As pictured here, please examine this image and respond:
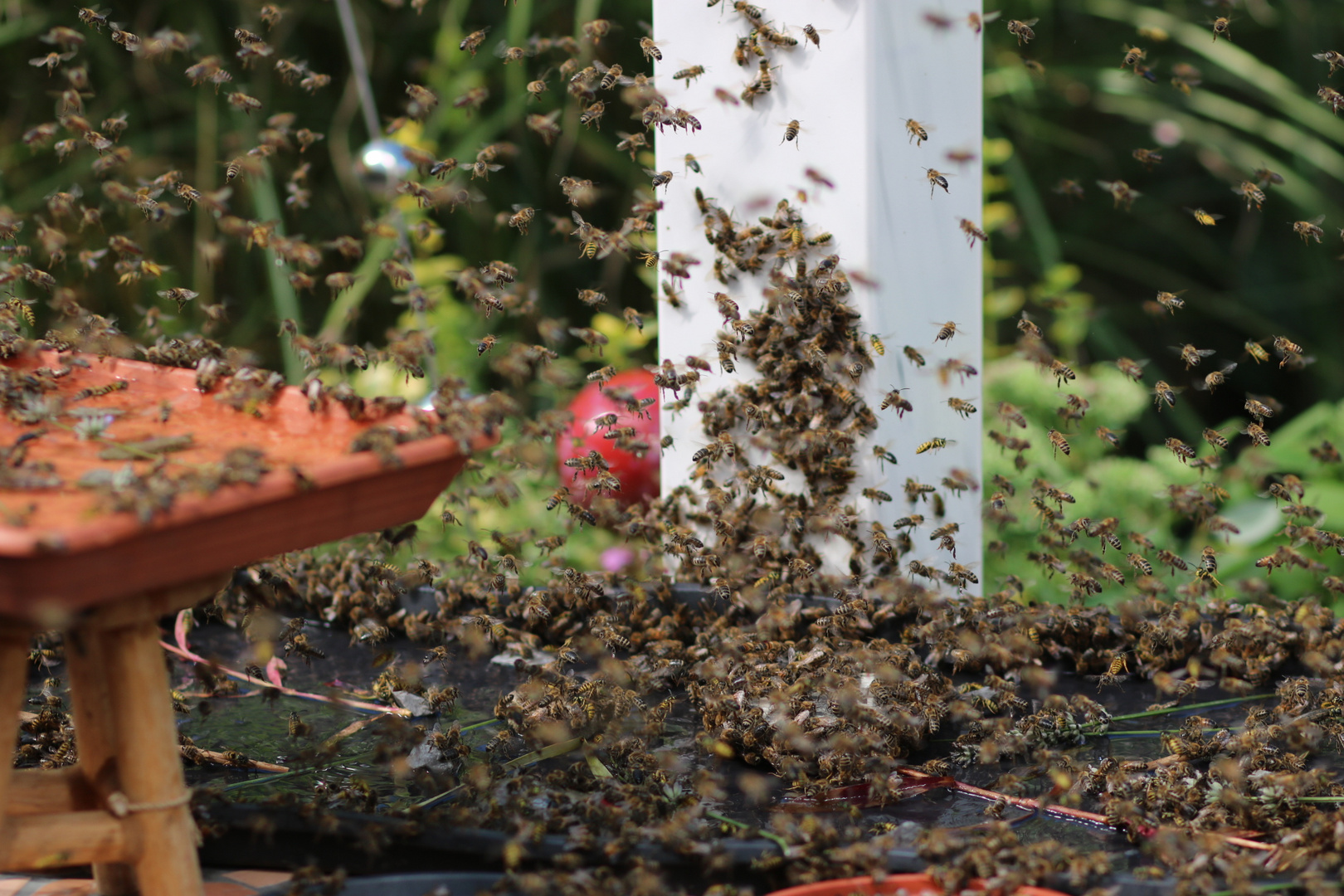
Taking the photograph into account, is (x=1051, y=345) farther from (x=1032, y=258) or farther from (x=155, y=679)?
(x=155, y=679)

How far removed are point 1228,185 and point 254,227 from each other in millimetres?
4446

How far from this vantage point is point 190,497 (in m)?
1.42

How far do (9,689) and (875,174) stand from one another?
1986 millimetres

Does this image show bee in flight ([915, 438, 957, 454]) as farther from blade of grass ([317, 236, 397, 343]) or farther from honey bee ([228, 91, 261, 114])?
blade of grass ([317, 236, 397, 343])

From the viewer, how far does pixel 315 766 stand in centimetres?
234

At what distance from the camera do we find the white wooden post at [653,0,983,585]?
2693 millimetres

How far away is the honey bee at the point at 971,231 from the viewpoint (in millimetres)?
2740

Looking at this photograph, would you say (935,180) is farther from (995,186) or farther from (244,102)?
(995,186)

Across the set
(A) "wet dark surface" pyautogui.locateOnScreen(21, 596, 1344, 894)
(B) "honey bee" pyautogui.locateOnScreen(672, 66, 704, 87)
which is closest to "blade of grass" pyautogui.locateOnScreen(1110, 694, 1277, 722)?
(A) "wet dark surface" pyautogui.locateOnScreen(21, 596, 1344, 894)

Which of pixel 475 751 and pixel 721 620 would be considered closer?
pixel 475 751

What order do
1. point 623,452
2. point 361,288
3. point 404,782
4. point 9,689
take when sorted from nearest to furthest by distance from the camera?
point 9,689 < point 404,782 < point 623,452 < point 361,288

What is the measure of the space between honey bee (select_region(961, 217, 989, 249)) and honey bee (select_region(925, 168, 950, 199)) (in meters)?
0.09

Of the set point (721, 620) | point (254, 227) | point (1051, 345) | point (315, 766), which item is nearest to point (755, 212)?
point (721, 620)

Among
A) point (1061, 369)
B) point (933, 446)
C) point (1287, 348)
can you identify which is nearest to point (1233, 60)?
point (1287, 348)
